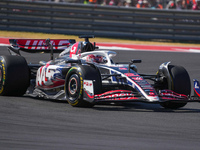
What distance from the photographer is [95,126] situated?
20.3 ft

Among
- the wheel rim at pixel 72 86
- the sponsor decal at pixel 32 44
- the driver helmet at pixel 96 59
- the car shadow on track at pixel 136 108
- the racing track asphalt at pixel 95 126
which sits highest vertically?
the sponsor decal at pixel 32 44

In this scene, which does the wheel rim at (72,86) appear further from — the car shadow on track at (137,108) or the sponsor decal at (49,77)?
the sponsor decal at (49,77)

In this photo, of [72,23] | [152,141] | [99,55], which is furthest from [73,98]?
[72,23]

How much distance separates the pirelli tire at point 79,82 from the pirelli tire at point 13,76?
50.9 inches

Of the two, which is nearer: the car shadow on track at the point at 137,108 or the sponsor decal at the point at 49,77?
the car shadow on track at the point at 137,108

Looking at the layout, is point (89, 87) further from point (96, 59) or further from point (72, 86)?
point (96, 59)

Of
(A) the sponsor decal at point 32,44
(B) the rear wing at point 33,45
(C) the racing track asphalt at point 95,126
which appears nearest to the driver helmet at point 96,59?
(C) the racing track asphalt at point 95,126

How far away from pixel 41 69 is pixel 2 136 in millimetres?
3824

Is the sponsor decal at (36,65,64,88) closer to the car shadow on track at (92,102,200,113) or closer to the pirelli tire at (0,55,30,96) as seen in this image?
the pirelli tire at (0,55,30,96)

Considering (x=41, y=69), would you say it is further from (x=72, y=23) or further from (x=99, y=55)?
(x=72, y=23)

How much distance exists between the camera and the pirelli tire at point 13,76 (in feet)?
28.9

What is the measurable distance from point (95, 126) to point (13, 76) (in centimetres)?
318

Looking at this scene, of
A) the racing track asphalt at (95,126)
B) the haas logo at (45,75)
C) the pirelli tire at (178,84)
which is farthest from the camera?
the haas logo at (45,75)

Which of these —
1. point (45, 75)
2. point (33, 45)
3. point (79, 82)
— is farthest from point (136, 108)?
point (33, 45)
